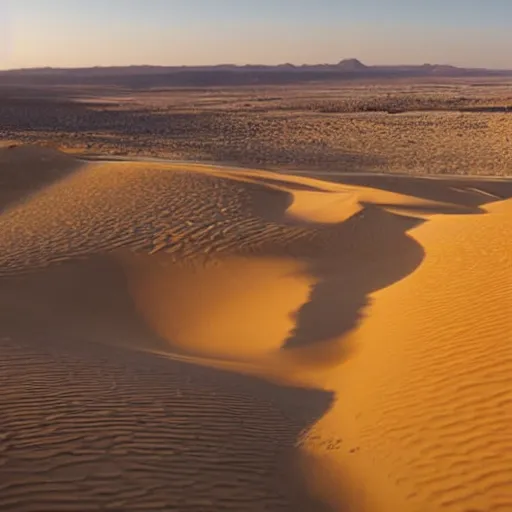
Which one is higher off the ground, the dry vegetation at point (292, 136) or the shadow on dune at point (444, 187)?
the dry vegetation at point (292, 136)

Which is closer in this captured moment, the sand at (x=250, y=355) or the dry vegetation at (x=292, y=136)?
the sand at (x=250, y=355)

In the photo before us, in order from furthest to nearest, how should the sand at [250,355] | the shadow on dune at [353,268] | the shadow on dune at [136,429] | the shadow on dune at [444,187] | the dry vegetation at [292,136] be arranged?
the dry vegetation at [292,136]
the shadow on dune at [444,187]
the shadow on dune at [353,268]
the sand at [250,355]
the shadow on dune at [136,429]

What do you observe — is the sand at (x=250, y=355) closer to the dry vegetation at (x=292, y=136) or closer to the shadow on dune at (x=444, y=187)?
the shadow on dune at (x=444, y=187)

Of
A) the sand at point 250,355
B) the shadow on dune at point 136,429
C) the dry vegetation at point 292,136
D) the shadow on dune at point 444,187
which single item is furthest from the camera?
the dry vegetation at point 292,136

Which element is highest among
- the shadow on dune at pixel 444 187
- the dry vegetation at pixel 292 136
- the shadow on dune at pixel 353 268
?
the dry vegetation at pixel 292 136

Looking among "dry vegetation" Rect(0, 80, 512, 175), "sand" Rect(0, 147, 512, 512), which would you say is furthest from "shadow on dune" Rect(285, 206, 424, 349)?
"dry vegetation" Rect(0, 80, 512, 175)

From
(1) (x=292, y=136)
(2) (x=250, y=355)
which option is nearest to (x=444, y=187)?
(2) (x=250, y=355)

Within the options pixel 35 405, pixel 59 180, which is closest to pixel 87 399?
pixel 35 405

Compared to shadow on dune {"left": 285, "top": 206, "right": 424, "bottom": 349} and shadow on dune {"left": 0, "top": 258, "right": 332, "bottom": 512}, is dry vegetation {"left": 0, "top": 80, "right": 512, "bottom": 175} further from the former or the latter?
shadow on dune {"left": 0, "top": 258, "right": 332, "bottom": 512}

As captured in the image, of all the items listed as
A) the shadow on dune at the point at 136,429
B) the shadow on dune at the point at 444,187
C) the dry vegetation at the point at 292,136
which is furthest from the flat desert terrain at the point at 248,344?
the dry vegetation at the point at 292,136

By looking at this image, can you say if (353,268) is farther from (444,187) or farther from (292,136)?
(292,136)
